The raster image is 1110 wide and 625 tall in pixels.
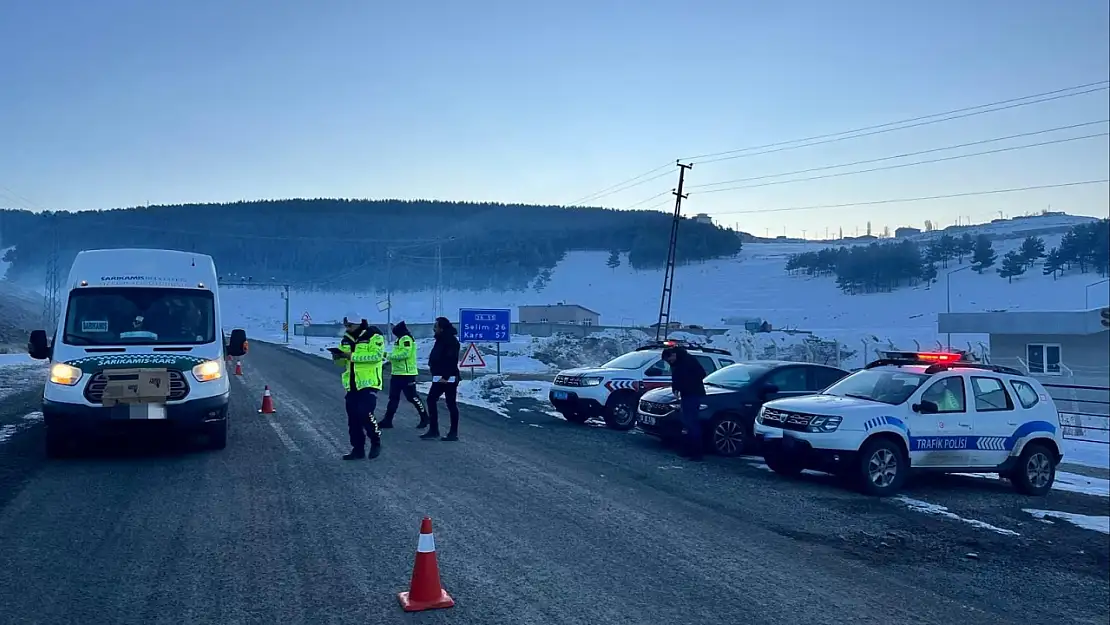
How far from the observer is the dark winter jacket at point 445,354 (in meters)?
13.5

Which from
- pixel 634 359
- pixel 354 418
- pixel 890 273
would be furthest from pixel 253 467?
pixel 890 273

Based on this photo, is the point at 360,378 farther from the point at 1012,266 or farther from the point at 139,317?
the point at 1012,266

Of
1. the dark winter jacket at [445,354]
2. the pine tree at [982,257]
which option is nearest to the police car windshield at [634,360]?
the dark winter jacket at [445,354]

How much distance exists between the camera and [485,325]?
27078 millimetres

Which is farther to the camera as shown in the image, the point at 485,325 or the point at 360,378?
the point at 485,325

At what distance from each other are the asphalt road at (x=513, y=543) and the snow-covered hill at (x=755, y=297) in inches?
1993

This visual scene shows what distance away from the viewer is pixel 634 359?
1714 cm

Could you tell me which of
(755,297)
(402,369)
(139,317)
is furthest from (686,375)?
(755,297)

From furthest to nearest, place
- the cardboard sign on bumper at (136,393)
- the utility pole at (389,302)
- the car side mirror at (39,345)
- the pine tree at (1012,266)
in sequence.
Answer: the pine tree at (1012,266) → the utility pole at (389,302) → the car side mirror at (39,345) → the cardboard sign on bumper at (136,393)

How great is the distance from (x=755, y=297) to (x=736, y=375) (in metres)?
108

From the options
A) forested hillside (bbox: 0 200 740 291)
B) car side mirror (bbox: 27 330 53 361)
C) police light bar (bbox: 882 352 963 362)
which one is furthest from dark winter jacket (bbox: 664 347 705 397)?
forested hillside (bbox: 0 200 740 291)

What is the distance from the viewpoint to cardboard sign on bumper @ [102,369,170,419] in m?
10.6

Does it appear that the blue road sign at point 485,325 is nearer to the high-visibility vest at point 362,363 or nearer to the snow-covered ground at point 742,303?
the snow-covered ground at point 742,303

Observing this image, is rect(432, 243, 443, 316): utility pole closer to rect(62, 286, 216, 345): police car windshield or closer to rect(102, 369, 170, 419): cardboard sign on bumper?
rect(62, 286, 216, 345): police car windshield
